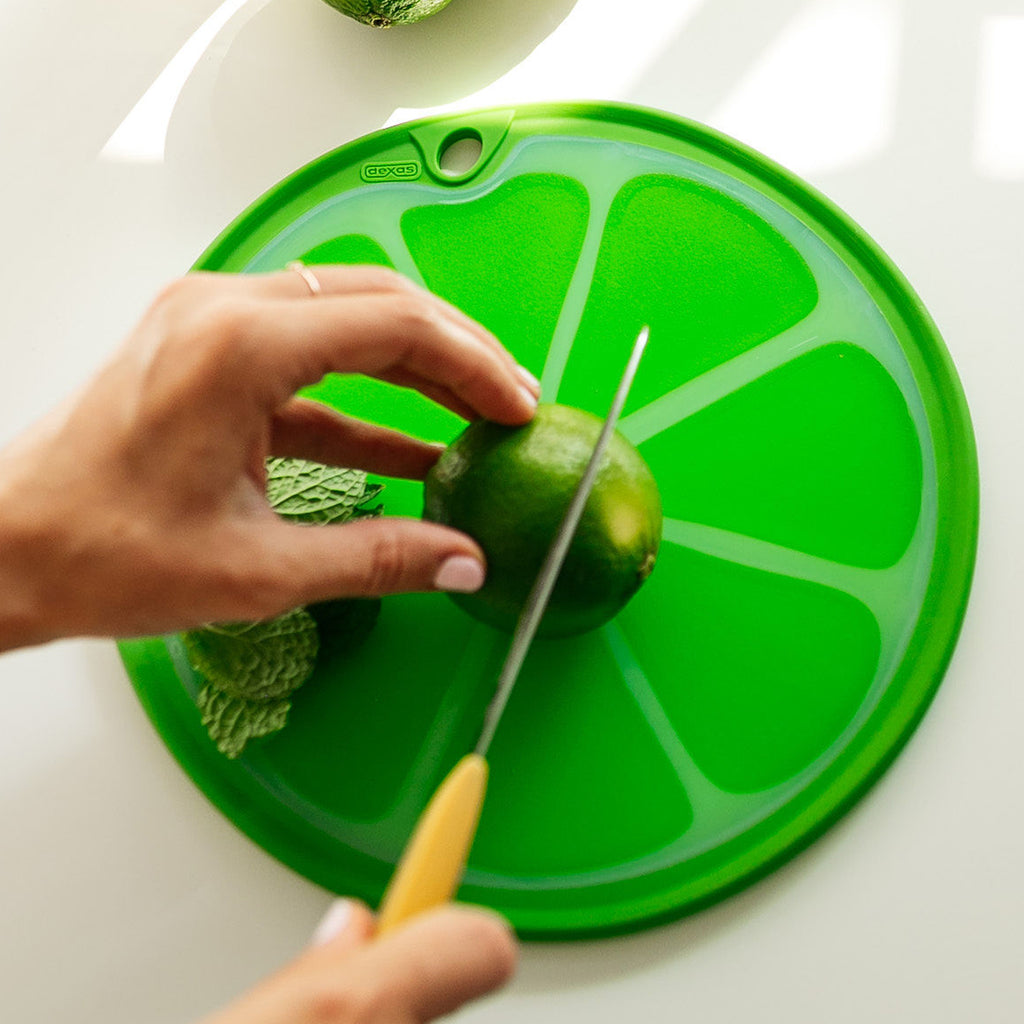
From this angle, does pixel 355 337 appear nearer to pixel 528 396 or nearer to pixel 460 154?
pixel 528 396

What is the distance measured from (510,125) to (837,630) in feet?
2.53

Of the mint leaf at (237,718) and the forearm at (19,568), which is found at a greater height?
the forearm at (19,568)

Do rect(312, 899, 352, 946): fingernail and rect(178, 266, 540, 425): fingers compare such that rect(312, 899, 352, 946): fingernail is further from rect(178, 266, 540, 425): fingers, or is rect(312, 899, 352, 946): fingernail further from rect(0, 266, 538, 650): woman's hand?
rect(178, 266, 540, 425): fingers

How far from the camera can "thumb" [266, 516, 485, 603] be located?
91 cm

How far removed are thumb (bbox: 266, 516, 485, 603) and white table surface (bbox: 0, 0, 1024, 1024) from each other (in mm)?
457

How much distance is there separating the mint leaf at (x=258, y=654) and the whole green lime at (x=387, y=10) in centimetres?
79

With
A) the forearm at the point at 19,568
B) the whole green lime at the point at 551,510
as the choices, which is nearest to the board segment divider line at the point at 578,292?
the whole green lime at the point at 551,510

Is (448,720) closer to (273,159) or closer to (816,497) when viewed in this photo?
(816,497)

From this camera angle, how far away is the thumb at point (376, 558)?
35.8 inches

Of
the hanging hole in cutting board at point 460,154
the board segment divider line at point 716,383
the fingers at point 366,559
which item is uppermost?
the hanging hole in cutting board at point 460,154

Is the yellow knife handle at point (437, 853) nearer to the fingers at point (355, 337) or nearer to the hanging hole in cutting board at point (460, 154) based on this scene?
the fingers at point (355, 337)

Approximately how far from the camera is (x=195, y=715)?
1229mm

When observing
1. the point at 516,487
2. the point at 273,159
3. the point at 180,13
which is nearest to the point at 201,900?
the point at 516,487

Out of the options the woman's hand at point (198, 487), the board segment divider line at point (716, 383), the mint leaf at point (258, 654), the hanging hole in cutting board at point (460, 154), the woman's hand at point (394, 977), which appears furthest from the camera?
the hanging hole in cutting board at point (460, 154)
